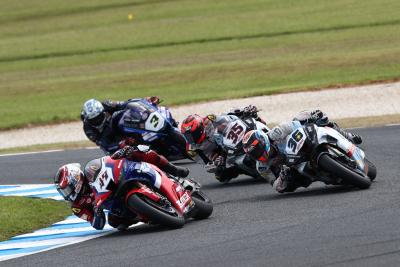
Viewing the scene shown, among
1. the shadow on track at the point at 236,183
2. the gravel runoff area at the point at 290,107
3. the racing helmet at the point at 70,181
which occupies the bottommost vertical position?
the gravel runoff area at the point at 290,107

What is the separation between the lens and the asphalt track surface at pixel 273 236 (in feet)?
29.8

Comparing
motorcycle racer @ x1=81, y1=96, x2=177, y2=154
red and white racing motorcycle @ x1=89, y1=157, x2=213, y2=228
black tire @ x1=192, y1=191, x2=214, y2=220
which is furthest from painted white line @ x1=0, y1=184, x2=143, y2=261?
motorcycle racer @ x1=81, y1=96, x2=177, y2=154

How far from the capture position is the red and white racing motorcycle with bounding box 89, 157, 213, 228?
11.3m

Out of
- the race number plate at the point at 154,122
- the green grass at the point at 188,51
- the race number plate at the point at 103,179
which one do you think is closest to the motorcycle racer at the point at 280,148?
the race number plate at the point at 103,179

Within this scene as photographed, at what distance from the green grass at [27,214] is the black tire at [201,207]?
2385 mm

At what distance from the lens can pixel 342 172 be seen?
12.4 metres

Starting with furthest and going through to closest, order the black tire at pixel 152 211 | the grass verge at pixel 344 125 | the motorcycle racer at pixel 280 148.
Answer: the grass verge at pixel 344 125, the motorcycle racer at pixel 280 148, the black tire at pixel 152 211

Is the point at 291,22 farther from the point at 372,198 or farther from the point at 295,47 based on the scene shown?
the point at 372,198

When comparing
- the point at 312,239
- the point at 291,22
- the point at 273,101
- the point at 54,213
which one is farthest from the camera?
the point at 291,22

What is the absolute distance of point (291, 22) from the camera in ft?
155

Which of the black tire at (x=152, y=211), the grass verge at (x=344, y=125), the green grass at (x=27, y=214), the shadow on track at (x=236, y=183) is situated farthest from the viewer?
the grass verge at (x=344, y=125)

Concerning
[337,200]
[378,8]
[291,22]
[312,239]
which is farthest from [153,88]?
[312,239]

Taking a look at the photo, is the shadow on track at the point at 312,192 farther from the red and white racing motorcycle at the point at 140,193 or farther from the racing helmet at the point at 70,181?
the racing helmet at the point at 70,181

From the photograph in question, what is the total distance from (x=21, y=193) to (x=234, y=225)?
6.41 m
